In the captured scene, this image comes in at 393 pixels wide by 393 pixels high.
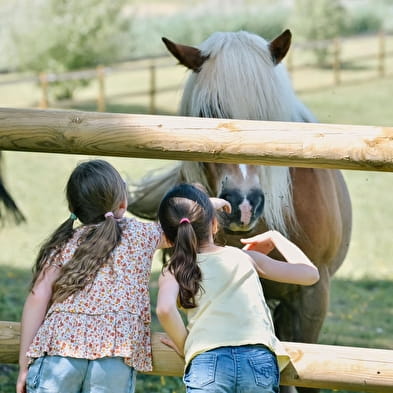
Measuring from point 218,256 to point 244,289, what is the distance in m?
0.14

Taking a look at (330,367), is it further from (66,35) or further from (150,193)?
(66,35)

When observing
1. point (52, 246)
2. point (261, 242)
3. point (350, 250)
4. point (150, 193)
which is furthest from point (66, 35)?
point (52, 246)

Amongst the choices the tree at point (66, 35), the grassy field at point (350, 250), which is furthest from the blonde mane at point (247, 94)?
the tree at point (66, 35)

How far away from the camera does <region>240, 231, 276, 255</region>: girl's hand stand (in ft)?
9.84

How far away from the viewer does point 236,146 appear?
8.84 ft

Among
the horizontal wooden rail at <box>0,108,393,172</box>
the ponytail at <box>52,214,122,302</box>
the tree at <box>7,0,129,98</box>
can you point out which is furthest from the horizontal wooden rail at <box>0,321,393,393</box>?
the tree at <box>7,0,129,98</box>

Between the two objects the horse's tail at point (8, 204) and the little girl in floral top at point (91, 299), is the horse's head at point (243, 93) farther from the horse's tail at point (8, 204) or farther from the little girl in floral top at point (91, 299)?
the horse's tail at point (8, 204)

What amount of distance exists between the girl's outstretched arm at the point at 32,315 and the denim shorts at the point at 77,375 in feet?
0.17

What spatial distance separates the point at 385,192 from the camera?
505 inches

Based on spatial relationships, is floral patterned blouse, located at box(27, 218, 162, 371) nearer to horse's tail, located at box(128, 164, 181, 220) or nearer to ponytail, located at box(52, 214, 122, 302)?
ponytail, located at box(52, 214, 122, 302)

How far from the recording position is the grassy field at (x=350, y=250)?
6512mm

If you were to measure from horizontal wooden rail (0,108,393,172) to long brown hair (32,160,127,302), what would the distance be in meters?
0.11

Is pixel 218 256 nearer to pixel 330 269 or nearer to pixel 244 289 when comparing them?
pixel 244 289

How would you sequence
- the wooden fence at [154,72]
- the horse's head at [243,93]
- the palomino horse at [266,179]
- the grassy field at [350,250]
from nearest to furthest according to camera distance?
the palomino horse at [266,179] < the horse's head at [243,93] < the grassy field at [350,250] < the wooden fence at [154,72]
